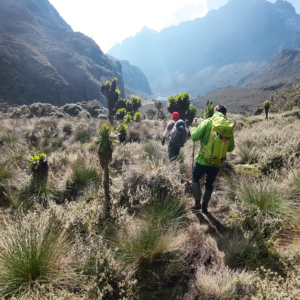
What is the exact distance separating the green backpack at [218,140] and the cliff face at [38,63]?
59.6m

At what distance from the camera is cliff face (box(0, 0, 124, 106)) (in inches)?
2047

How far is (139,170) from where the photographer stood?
445cm

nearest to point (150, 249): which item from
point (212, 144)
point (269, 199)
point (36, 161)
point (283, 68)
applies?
point (212, 144)

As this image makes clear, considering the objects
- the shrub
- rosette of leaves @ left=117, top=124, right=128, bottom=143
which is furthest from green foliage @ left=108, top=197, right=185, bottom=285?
rosette of leaves @ left=117, top=124, right=128, bottom=143

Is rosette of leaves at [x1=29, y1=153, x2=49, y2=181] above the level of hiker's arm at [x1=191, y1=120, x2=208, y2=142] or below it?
below

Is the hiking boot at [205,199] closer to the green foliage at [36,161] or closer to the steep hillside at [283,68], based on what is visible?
the green foliage at [36,161]

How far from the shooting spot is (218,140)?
3133 millimetres

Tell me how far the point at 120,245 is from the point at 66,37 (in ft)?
396

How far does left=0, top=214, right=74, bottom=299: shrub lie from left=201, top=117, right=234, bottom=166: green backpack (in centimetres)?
295

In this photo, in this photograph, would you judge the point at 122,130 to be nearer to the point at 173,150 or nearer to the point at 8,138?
the point at 173,150

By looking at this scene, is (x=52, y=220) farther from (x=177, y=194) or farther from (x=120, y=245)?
(x=177, y=194)

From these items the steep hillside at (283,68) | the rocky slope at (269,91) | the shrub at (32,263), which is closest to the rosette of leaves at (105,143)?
the shrub at (32,263)

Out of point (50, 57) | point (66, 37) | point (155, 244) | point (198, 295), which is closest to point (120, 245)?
point (155, 244)

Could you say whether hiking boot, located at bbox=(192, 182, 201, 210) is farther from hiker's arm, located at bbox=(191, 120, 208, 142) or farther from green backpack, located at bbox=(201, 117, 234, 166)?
hiker's arm, located at bbox=(191, 120, 208, 142)
